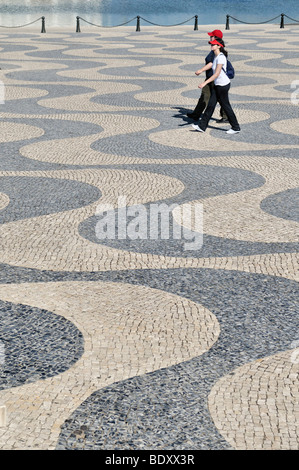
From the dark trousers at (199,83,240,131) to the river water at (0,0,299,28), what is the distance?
17925 mm

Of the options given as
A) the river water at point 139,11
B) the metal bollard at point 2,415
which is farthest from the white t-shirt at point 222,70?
the river water at point 139,11

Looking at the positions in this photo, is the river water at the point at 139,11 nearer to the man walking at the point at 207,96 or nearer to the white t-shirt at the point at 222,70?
the man walking at the point at 207,96

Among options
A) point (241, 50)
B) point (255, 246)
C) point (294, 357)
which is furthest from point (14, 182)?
point (241, 50)

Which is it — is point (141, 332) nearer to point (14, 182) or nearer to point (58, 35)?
point (14, 182)

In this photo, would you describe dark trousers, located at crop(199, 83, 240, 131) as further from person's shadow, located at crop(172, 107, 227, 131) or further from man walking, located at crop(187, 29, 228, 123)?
person's shadow, located at crop(172, 107, 227, 131)

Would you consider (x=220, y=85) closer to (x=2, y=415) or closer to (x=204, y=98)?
(x=204, y=98)

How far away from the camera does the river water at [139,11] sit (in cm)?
3946

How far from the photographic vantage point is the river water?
39463 mm

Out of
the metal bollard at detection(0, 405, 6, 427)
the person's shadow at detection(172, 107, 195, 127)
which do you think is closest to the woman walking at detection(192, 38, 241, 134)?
the person's shadow at detection(172, 107, 195, 127)

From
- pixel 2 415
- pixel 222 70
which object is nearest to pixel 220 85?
pixel 222 70

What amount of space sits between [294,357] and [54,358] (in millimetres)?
1286

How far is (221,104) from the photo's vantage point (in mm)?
9750

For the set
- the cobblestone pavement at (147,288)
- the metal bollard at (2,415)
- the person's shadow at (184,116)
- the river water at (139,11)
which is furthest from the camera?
the river water at (139,11)

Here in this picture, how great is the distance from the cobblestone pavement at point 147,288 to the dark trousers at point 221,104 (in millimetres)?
210
